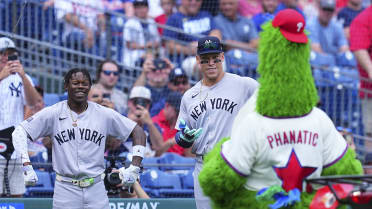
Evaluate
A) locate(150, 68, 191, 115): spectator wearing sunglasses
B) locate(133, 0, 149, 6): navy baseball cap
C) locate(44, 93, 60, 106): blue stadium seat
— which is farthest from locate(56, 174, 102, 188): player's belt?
locate(133, 0, 149, 6): navy baseball cap

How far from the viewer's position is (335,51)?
13.4 m

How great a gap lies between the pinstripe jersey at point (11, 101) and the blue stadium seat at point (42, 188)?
25.8 inches

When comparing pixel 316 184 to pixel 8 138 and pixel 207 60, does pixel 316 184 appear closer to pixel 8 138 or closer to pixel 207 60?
pixel 207 60

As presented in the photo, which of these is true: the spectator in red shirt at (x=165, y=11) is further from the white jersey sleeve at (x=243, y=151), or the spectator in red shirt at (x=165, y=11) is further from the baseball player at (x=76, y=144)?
the white jersey sleeve at (x=243, y=151)

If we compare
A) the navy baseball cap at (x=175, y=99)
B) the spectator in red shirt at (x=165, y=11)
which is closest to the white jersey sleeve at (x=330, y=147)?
the navy baseball cap at (x=175, y=99)

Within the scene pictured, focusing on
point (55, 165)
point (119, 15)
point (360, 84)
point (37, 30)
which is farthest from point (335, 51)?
point (55, 165)

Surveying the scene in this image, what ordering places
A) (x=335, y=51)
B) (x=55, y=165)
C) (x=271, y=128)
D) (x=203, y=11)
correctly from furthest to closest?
(x=335, y=51) → (x=203, y=11) → (x=55, y=165) → (x=271, y=128)

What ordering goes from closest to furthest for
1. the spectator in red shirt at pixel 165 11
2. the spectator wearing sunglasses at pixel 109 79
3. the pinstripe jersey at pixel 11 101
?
the pinstripe jersey at pixel 11 101
the spectator wearing sunglasses at pixel 109 79
the spectator in red shirt at pixel 165 11

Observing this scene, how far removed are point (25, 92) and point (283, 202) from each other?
4481mm

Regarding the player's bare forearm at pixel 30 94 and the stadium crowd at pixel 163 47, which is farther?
the stadium crowd at pixel 163 47

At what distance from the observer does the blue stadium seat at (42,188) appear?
28.6 ft

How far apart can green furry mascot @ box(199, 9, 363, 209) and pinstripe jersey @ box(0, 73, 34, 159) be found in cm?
377

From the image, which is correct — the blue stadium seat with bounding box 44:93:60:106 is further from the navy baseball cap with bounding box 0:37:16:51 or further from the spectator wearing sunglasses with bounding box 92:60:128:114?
the navy baseball cap with bounding box 0:37:16:51

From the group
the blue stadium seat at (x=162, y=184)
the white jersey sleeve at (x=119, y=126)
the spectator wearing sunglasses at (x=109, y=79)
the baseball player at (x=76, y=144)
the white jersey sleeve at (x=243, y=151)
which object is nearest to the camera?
the white jersey sleeve at (x=243, y=151)
